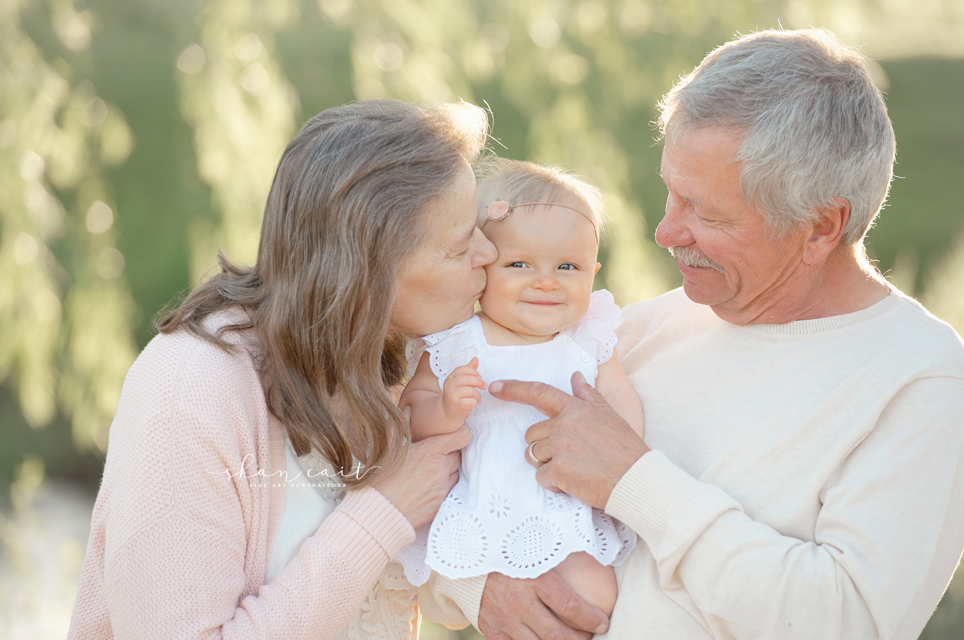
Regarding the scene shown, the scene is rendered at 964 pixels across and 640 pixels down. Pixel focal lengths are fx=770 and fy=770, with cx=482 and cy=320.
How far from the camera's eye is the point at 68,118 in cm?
281

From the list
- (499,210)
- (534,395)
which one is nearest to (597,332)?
(534,395)

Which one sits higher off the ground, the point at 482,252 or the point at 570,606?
the point at 482,252

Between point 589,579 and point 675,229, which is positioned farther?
point 675,229

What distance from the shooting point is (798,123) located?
5.42ft

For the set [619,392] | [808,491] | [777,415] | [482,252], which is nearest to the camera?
[808,491]

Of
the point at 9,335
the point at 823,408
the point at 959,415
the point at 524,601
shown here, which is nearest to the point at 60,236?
the point at 9,335

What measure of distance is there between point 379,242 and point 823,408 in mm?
1003

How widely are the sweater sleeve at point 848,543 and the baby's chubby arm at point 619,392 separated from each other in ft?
1.03

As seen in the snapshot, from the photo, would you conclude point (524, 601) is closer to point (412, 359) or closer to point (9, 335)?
point (412, 359)

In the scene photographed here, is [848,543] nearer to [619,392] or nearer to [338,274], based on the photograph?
[619,392]

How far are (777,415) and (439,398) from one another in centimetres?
75

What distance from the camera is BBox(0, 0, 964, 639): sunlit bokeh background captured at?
2.77m

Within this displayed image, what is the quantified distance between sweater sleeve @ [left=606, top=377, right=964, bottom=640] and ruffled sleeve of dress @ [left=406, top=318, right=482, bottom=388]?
21.2 inches

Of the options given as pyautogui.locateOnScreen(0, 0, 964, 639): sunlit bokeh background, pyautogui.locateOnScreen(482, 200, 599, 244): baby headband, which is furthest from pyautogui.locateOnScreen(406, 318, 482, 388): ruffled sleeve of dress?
pyautogui.locateOnScreen(0, 0, 964, 639): sunlit bokeh background
